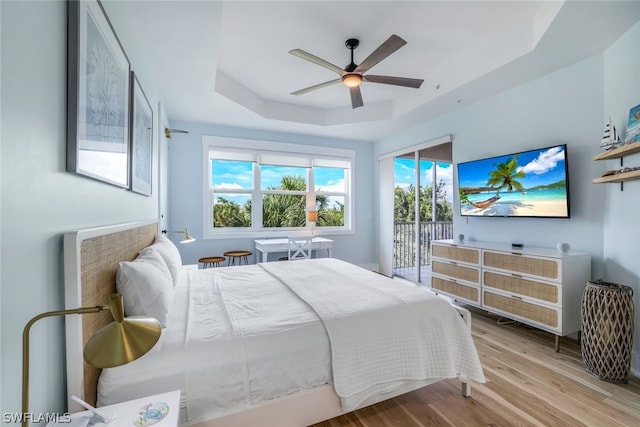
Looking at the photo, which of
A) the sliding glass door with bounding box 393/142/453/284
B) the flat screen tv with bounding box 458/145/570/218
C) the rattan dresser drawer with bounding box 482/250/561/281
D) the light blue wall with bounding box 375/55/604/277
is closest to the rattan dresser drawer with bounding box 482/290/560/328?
the rattan dresser drawer with bounding box 482/250/561/281

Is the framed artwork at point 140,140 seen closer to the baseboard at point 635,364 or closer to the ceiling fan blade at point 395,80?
the ceiling fan blade at point 395,80

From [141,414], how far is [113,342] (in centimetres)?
46

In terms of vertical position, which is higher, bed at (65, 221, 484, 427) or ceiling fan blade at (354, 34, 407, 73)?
ceiling fan blade at (354, 34, 407, 73)

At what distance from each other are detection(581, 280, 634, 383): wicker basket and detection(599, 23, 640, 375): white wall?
0.72ft

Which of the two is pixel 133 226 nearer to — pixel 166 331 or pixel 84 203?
pixel 84 203

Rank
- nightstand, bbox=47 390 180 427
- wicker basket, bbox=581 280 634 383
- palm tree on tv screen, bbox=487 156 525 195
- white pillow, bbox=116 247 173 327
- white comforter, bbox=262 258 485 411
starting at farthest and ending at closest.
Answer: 1. palm tree on tv screen, bbox=487 156 525 195
2. wicker basket, bbox=581 280 634 383
3. white comforter, bbox=262 258 485 411
4. white pillow, bbox=116 247 173 327
5. nightstand, bbox=47 390 180 427

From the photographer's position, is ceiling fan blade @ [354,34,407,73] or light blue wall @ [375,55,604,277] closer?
ceiling fan blade @ [354,34,407,73]

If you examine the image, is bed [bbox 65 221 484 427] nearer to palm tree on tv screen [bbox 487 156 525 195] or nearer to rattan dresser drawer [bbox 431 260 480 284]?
rattan dresser drawer [bbox 431 260 480 284]

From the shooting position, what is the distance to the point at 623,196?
220 centimetres

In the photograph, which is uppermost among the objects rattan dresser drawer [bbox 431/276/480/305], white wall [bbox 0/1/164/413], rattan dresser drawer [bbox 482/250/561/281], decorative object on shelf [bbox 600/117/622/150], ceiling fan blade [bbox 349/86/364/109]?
ceiling fan blade [bbox 349/86/364/109]

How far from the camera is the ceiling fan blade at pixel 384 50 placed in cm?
200

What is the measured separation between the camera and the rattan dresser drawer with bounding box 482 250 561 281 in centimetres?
239

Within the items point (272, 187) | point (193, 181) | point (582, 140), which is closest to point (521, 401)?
point (582, 140)

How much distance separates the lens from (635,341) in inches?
81.7
